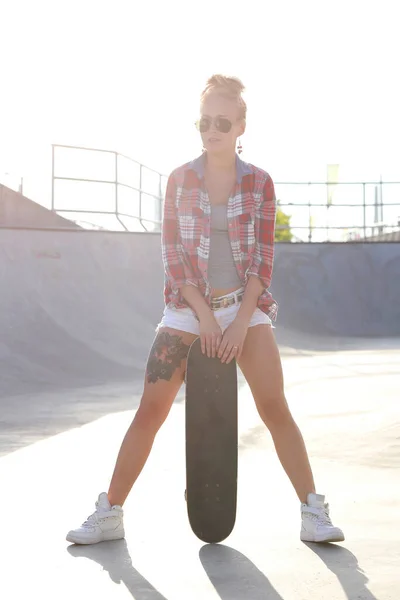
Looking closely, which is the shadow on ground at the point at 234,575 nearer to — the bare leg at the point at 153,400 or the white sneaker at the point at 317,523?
the white sneaker at the point at 317,523

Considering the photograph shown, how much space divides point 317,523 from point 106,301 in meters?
9.46

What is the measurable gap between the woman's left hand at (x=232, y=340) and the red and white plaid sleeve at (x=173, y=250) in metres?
0.22

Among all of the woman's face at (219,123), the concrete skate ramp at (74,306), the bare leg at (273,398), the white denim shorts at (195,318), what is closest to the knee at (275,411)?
the bare leg at (273,398)

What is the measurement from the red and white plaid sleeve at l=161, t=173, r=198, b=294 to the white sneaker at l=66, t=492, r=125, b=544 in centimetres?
84

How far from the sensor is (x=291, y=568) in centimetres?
306

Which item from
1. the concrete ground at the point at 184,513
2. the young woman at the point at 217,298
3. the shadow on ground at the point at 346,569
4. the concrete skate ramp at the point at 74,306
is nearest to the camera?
the shadow on ground at the point at 346,569

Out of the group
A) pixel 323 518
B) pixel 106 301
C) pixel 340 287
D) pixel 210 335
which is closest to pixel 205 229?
pixel 210 335

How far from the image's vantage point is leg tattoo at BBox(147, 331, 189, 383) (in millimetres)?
3354

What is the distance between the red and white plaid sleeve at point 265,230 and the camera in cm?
339

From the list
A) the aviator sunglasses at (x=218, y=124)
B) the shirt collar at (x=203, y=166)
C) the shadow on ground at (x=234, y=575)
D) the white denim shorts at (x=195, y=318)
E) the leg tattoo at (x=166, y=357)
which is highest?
the aviator sunglasses at (x=218, y=124)

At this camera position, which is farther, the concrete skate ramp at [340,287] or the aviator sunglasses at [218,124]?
the concrete skate ramp at [340,287]

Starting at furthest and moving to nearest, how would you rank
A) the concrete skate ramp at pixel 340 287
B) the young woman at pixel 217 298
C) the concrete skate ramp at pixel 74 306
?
1. the concrete skate ramp at pixel 340 287
2. the concrete skate ramp at pixel 74 306
3. the young woman at pixel 217 298

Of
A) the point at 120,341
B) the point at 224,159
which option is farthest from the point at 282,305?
the point at 224,159

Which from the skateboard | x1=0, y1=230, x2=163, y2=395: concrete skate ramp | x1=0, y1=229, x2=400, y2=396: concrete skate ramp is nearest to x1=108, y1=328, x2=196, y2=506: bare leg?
the skateboard
